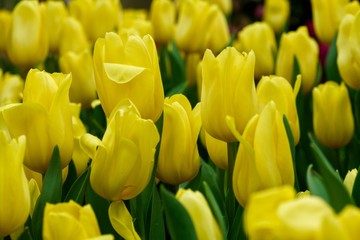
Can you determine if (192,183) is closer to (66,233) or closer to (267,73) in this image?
(66,233)

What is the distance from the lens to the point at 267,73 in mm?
2109

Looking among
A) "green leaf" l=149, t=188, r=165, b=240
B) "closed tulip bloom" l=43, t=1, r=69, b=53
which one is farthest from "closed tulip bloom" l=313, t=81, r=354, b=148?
"closed tulip bloom" l=43, t=1, r=69, b=53

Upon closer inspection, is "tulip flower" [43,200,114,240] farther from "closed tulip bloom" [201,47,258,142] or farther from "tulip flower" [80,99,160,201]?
"closed tulip bloom" [201,47,258,142]

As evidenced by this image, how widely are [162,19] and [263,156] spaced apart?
4.77 ft

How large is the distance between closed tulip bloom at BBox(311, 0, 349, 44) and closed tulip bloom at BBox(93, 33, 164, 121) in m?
1.02

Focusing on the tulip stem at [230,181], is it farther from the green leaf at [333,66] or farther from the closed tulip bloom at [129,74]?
the green leaf at [333,66]

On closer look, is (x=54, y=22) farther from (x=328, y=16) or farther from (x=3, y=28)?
(x=328, y=16)

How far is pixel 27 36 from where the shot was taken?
6.77 feet

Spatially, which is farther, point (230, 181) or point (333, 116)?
point (333, 116)

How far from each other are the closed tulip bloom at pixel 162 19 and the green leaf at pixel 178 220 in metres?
1.53

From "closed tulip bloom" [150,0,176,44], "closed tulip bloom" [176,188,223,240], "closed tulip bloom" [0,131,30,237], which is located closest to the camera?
"closed tulip bloom" [176,188,223,240]

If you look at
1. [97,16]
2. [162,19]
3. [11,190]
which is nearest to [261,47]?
[162,19]

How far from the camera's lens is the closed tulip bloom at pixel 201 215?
0.86 meters

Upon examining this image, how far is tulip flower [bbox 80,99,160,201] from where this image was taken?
1037mm
